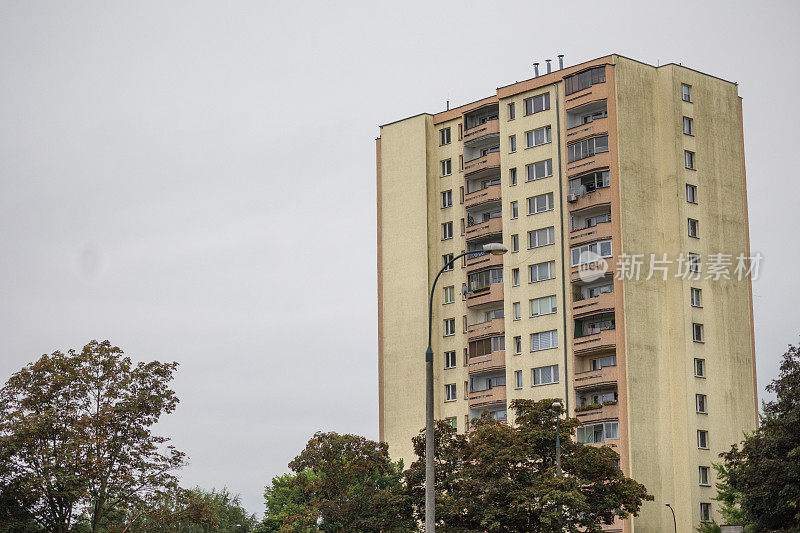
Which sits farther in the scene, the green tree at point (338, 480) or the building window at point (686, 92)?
the building window at point (686, 92)

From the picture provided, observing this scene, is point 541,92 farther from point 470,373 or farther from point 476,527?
point 476,527

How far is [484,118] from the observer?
9462 centimetres

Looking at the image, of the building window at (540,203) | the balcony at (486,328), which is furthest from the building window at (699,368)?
the building window at (540,203)

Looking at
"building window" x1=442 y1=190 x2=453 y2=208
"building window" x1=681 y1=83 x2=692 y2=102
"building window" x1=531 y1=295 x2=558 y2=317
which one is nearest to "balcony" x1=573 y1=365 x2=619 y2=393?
"building window" x1=531 y1=295 x2=558 y2=317

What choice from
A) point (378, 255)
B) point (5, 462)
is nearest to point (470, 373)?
point (378, 255)

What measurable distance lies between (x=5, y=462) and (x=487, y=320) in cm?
4832

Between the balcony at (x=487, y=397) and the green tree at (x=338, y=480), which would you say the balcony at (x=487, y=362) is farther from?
the green tree at (x=338, y=480)

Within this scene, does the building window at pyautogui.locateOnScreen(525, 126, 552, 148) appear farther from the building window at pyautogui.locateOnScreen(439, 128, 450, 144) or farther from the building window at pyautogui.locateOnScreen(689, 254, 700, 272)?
the building window at pyautogui.locateOnScreen(689, 254, 700, 272)

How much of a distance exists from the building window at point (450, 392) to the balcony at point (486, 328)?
4578 mm

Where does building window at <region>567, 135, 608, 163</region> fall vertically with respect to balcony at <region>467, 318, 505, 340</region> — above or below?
above

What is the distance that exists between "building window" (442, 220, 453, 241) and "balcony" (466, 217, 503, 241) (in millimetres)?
2903

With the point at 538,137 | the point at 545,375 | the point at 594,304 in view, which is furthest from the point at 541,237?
the point at 545,375

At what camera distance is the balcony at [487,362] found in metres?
87.0

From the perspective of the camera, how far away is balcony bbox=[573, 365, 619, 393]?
78.9m
